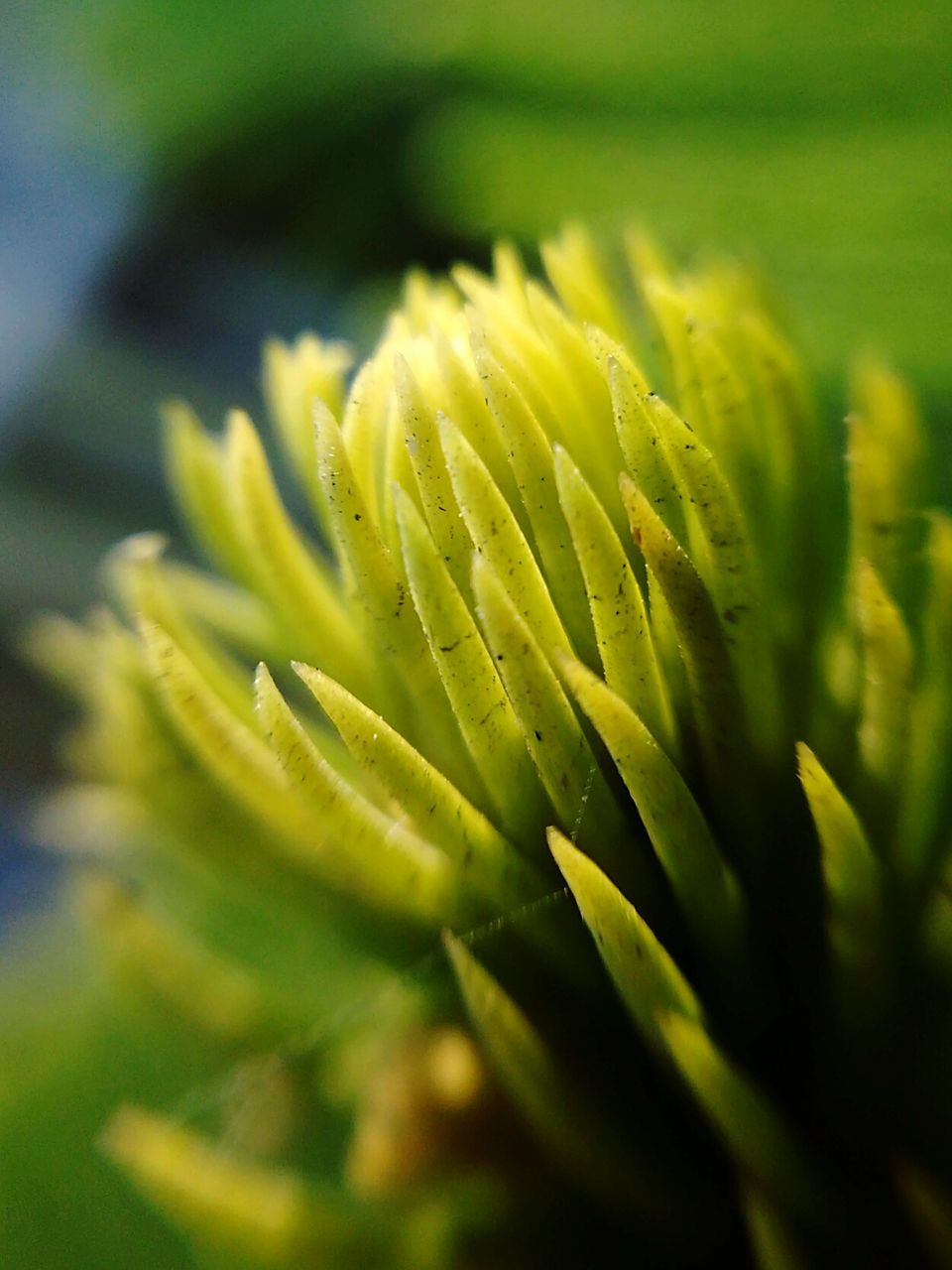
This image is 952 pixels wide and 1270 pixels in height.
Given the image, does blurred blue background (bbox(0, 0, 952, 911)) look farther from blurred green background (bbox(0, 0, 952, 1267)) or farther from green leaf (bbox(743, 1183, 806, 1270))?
green leaf (bbox(743, 1183, 806, 1270))

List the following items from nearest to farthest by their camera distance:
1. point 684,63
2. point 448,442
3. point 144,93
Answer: point 448,442, point 684,63, point 144,93

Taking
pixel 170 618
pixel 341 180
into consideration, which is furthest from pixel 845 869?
pixel 341 180

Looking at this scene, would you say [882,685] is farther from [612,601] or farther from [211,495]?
[211,495]

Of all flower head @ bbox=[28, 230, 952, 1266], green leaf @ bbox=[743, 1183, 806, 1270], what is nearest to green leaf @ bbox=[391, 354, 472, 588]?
flower head @ bbox=[28, 230, 952, 1266]

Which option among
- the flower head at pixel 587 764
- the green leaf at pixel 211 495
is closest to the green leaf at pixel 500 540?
the flower head at pixel 587 764

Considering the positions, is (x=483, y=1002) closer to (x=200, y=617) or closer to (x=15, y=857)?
(x=200, y=617)

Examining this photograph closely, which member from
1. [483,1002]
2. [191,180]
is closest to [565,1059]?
[483,1002]
